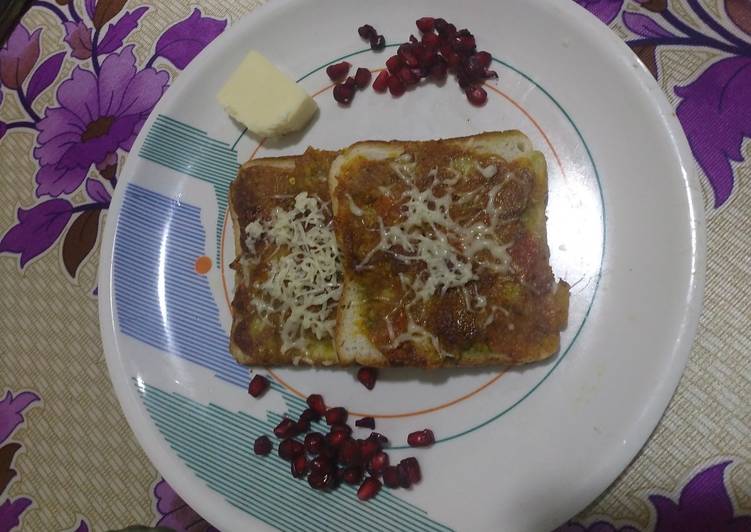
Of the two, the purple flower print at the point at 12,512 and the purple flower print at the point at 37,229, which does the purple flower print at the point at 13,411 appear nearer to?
the purple flower print at the point at 12,512

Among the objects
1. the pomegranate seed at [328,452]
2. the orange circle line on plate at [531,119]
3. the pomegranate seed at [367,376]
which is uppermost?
the orange circle line on plate at [531,119]

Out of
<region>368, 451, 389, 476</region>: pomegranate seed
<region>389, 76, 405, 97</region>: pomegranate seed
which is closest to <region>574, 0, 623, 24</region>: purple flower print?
<region>389, 76, 405, 97</region>: pomegranate seed

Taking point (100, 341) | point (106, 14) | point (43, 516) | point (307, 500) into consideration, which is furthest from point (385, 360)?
point (106, 14)

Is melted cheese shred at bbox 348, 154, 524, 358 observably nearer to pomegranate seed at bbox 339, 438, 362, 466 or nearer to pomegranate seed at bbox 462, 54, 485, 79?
pomegranate seed at bbox 339, 438, 362, 466

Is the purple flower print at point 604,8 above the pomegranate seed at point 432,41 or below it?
above

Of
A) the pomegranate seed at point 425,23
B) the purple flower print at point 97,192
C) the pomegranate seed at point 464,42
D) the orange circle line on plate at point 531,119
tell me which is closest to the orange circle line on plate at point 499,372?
the orange circle line on plate at point 531,119

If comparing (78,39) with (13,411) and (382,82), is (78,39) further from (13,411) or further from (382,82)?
(13,411)

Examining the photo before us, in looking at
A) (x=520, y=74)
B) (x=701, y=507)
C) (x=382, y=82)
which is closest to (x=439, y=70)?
(x=382, y=82)
